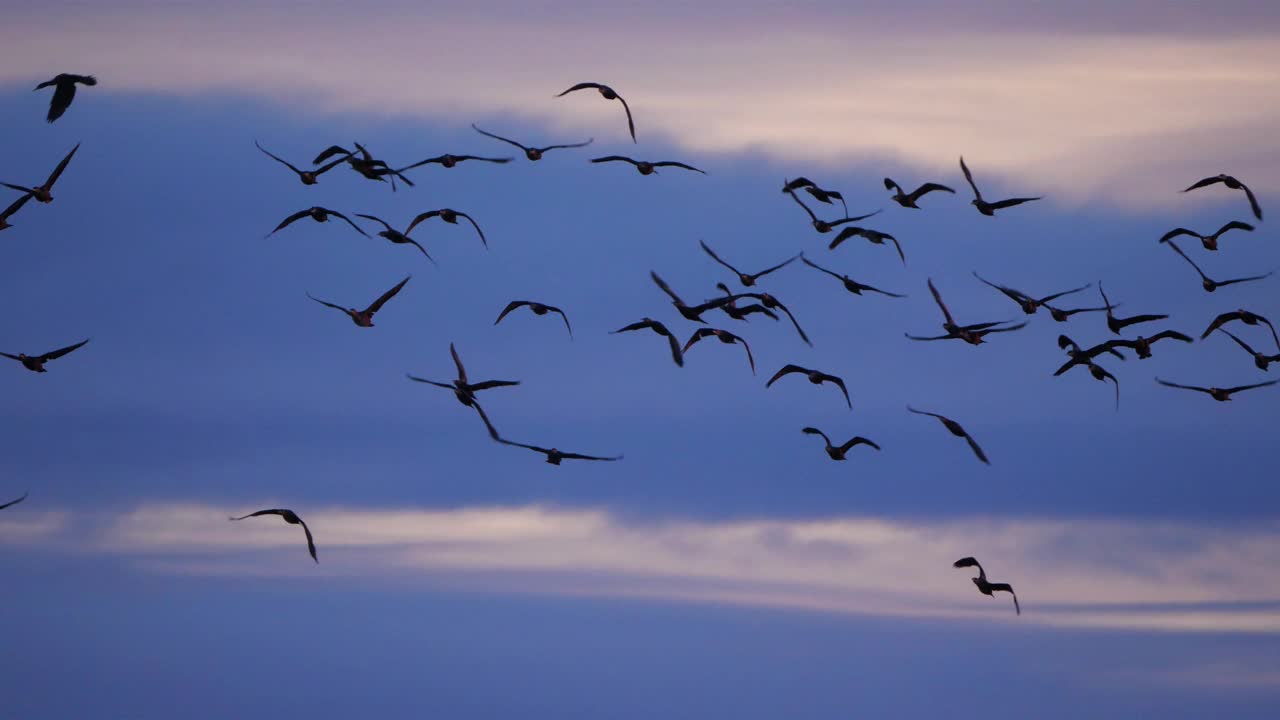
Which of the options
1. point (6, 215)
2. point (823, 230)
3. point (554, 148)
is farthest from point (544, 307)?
point (6, 215)

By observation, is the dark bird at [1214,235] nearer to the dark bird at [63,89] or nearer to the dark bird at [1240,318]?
the dark bird at [1240,318]

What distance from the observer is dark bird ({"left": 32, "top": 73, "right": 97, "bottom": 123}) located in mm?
60250

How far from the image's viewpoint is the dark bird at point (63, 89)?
6025 cm

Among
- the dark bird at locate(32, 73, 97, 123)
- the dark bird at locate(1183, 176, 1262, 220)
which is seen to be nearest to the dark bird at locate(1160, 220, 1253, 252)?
the dark bird at locate(1183, 176, 1262, 220)

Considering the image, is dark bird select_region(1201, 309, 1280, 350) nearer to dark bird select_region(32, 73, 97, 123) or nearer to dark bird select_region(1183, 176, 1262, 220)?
dark bird select_region(1183, 176, 1262, 220)

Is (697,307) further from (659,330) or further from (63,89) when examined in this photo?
(63,89)

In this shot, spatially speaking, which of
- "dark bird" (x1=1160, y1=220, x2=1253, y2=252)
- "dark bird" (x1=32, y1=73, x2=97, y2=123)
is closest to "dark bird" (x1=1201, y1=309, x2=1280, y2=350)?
"dark bird" (x1=1160, y1=220, x2=1253, y2=252)

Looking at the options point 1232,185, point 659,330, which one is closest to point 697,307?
point 659,330

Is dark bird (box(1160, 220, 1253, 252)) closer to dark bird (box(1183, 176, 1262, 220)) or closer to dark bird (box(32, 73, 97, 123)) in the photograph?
dark bird (box(1183, 176, 1262, 220))

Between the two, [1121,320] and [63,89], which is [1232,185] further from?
[63,89]

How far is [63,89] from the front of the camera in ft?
201

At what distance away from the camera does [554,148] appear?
7306 cm

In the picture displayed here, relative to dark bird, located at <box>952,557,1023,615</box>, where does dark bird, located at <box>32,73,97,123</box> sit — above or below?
above

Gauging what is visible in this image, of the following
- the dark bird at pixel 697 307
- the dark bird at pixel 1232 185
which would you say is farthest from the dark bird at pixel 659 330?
the dark bird at pixel 1232 185
